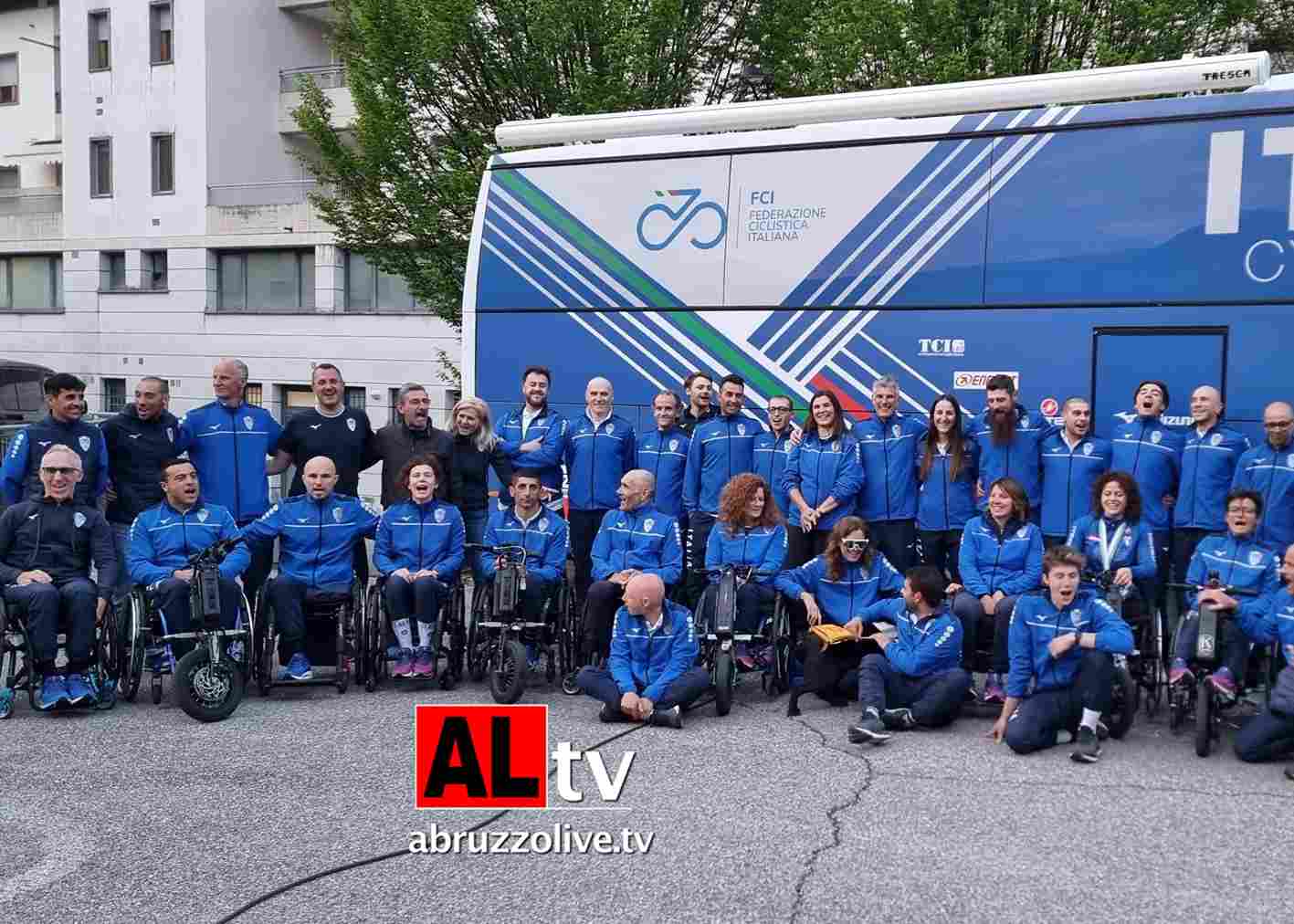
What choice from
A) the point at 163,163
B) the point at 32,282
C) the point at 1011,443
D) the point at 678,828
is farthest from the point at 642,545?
the point at 32,282

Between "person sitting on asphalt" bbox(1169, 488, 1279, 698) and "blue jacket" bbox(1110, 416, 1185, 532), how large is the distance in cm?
61

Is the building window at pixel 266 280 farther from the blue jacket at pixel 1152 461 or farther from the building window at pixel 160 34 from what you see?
the blue jacket at pixel 1152 461

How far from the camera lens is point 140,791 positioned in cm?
637

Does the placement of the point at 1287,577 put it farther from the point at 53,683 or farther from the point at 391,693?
the point at 53,683

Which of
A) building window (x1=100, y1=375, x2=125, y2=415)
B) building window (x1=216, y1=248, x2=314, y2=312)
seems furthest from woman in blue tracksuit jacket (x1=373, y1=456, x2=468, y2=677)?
building window (x1=100, y1=375, x2=125, y2=415)

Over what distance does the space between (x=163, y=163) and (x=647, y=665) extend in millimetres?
26173

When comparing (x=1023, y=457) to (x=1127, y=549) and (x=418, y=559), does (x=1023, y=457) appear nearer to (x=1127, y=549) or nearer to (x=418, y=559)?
(x=1127, y=549)

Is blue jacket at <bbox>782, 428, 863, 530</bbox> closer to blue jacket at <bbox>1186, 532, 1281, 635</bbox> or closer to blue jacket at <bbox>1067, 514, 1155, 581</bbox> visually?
blue jacket at <bbox>1067, 514, 1155, 581</bbox>

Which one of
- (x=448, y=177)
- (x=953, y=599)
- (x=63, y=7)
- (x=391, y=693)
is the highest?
(x=63, y=7)

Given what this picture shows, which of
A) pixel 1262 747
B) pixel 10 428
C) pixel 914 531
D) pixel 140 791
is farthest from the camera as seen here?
pixel 10 428

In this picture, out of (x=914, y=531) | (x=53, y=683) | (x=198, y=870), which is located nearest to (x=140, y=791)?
(x=198, y=870)

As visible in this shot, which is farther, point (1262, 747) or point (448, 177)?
point (448, 177)

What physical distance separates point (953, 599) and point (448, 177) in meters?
9.35

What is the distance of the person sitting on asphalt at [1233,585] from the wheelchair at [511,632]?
3.54 metres
